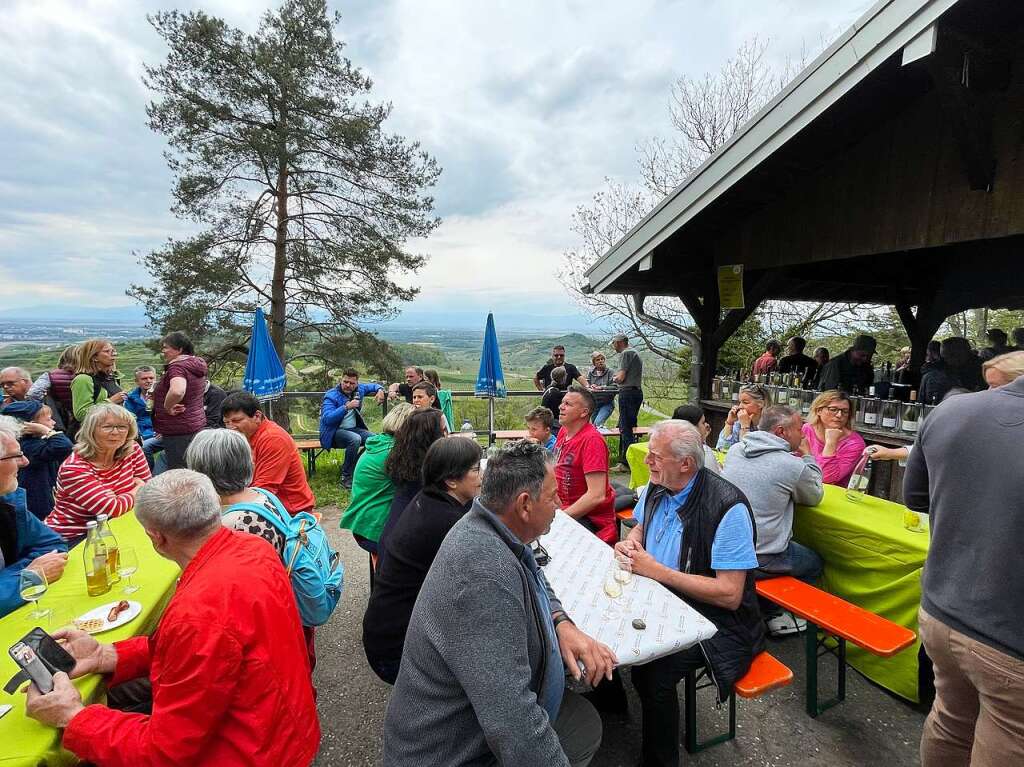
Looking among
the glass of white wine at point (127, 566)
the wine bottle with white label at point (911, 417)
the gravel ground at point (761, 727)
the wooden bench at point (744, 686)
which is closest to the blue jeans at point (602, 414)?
the wine bottle with white label at point (911, 417)

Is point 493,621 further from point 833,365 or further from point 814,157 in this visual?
point 833,365

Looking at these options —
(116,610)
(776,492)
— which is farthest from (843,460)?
(116,610)

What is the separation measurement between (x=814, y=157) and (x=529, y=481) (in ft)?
17.6

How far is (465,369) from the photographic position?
13.5 meters

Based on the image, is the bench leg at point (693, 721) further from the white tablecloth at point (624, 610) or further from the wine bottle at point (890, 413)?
the wine bottle at point (890, 413)

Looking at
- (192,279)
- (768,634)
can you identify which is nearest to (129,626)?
(768,634)

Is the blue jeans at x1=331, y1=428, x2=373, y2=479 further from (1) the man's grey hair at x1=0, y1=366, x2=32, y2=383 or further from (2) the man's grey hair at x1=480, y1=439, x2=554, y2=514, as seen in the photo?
(2) the man's grey hair at x1=480, y1=439, x2=554, y2=514

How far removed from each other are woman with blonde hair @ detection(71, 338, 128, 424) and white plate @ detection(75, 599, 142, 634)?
370cm

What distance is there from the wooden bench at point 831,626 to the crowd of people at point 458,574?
21 centimetres

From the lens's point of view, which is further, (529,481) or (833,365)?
(833,365)

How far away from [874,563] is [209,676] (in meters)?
3.36

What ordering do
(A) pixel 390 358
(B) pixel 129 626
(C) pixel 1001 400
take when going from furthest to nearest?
1. (A) pixel 390 358
2. (B) pixel 129 626
3. (C) pixel 1001 400

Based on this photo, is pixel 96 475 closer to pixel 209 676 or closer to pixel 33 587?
pixel 33 587

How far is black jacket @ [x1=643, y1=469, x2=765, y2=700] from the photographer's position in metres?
2.28
